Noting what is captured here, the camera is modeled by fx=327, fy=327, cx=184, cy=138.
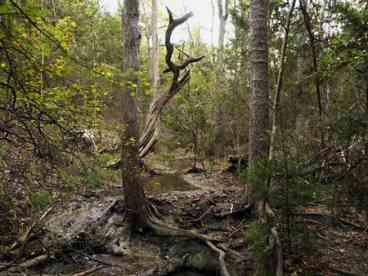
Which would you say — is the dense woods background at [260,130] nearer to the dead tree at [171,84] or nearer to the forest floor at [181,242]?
the forest floor at [181,242]

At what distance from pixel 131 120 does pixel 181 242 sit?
7.49ft

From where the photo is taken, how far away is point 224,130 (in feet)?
38.2

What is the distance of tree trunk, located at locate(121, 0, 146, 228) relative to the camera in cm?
570

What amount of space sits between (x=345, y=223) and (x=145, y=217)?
11.0 feet

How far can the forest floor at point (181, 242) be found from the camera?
4.30 m

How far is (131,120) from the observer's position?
5.78 metres

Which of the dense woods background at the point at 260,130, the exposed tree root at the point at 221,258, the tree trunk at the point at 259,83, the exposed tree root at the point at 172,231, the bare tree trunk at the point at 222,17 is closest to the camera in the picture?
the dense woods background at the point at 260,130

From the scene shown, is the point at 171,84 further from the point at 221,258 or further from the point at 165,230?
the point at 221,258

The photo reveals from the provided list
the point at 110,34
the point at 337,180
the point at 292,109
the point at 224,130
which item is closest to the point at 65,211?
the point at 337,180

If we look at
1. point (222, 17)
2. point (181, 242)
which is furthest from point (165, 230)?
point (222, 17)

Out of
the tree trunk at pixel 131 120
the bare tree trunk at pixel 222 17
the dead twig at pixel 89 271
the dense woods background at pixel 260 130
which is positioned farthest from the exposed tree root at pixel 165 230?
the bare tree trunk at pixel 222 17

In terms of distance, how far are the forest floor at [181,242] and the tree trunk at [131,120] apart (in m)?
0.44

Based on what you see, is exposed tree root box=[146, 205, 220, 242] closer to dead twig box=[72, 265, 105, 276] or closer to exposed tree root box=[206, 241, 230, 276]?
exposed tree root box=[206, 241, 230, 276]

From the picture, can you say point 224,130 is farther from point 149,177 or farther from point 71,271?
point 71,271
